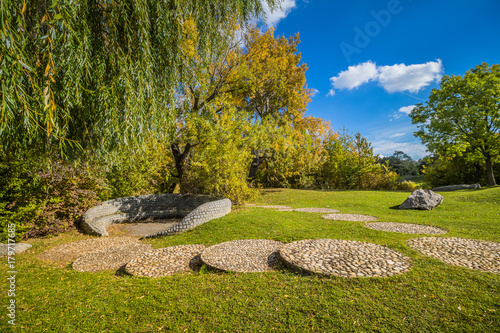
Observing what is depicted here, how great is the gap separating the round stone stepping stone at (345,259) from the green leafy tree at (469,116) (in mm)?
14972

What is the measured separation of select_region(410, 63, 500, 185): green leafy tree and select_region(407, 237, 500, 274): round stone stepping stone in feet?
43.6

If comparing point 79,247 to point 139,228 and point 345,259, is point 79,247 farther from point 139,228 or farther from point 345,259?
point 345,259

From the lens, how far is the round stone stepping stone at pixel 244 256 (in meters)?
3.44

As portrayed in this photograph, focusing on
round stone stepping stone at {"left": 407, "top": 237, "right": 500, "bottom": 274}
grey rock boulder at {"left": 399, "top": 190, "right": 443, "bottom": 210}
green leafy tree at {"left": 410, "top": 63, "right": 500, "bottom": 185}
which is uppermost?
green leafy tree at {"left": 410, "top": 63, "right": 500, "bottom": 185}

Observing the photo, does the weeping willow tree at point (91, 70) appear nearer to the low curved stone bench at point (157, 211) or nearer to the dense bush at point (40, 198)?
the dense bush at point (40, 198)

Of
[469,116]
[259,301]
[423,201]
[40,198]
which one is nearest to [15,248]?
[40,198]

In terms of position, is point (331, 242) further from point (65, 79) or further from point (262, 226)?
point (65, 79)

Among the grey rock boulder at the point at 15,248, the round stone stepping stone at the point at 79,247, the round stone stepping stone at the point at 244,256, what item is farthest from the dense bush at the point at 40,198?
the round stone stepping stone at the point at 244,256

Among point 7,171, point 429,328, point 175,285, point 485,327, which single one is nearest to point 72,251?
point 7,171

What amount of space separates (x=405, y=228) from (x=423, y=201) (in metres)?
3.81

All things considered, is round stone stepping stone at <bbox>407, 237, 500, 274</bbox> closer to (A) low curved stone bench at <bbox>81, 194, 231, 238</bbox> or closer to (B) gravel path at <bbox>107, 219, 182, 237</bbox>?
(A) low curved stone bench at <bbox>81, 194, 231, 238</bbox>

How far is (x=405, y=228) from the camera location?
539 centimetres

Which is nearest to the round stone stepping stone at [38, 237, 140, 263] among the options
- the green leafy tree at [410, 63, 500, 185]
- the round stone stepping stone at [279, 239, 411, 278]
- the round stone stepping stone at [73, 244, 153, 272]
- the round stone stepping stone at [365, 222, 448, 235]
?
the round stone stepping stone at [73, 244, 153, 272]

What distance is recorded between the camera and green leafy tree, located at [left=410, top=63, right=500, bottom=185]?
45.9ft
